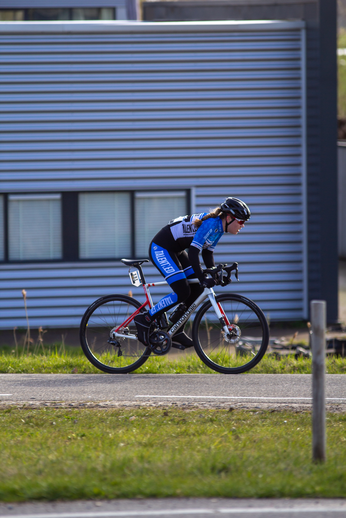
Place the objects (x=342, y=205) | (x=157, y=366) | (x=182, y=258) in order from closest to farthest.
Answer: (x=182, y=258) < (x=157, y=366) < (x=342, y=205)

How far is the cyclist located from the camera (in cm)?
640

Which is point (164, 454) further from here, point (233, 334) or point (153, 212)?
point (153, 212)

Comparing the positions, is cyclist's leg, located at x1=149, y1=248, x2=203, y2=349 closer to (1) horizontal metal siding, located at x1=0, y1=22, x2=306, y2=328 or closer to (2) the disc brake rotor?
(2) the disc brake rotor

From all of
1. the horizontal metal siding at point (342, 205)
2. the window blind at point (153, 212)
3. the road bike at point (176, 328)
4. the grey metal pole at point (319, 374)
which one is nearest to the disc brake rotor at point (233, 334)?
the road bike at point (176, 328)

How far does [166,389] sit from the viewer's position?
254 inches

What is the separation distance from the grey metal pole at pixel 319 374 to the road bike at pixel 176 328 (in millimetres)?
2186

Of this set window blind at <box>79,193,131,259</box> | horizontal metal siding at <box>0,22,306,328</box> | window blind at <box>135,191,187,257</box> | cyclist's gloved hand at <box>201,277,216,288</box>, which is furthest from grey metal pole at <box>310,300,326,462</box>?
window blind at <box>79,193,131,259</box>

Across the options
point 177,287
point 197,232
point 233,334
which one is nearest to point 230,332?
point 233,334

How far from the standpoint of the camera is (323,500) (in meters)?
3.86

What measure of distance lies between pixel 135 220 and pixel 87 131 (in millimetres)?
1910

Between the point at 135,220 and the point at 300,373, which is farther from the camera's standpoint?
the point at 135,220

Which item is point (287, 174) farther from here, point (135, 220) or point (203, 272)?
point (203, 272)

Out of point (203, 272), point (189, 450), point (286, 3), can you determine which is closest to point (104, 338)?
point (203, 272)

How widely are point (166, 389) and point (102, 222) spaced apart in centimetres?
705
